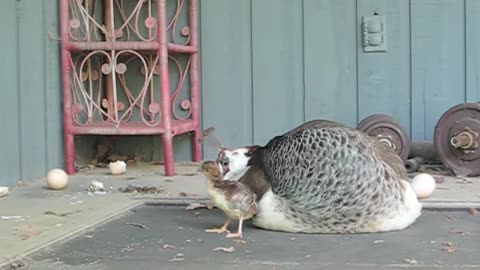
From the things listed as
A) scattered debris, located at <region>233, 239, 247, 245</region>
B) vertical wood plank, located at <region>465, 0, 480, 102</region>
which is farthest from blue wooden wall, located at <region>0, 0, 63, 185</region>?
vertical wood plank, located at <region>465, 0, 480, 102</region>

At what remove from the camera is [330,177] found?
248 centimetres

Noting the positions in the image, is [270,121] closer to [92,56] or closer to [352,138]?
[92,56]

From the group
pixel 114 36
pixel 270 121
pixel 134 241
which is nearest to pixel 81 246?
pixel 134 241

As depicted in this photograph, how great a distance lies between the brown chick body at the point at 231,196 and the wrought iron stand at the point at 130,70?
1448mm

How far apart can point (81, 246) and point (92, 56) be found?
2.08 metres

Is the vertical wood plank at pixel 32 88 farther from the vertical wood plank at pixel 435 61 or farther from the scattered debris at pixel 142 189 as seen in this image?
the vertical wood plank at pixel 435 61

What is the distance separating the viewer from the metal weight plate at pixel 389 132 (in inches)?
155

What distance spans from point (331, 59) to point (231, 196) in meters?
2.11

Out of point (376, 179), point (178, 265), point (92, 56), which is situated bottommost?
point (178, 265)

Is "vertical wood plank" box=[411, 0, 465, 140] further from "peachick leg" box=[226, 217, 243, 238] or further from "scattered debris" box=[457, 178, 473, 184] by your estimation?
"peachick leg" box=[226, 217, 243, 238]

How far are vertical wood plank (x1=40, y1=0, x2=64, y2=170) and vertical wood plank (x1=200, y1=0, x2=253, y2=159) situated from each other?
2.87 feet

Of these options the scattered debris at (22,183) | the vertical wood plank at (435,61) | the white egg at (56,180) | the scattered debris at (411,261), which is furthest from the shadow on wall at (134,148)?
the scattered debris at (411,261)

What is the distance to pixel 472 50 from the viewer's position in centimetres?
433

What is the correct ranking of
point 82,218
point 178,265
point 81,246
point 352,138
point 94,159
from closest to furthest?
point 178,265 < point 81,246 < point 352,138 < point 82,218 < point 94,159
